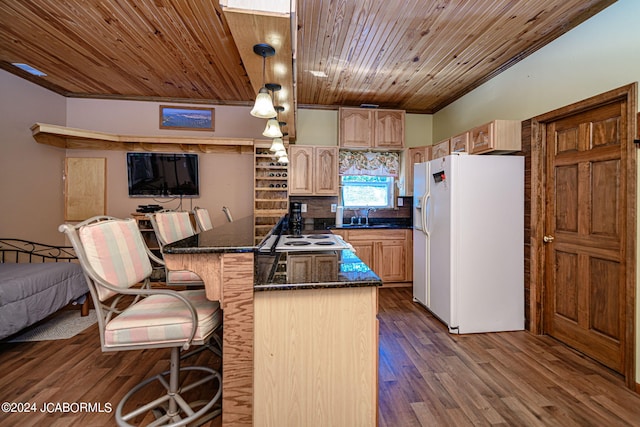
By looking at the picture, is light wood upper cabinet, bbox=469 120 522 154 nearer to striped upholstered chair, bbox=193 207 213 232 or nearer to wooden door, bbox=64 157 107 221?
striped upholstered chair, bbox=193 207 213 232

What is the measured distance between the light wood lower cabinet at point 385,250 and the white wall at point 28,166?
3839 millimetres

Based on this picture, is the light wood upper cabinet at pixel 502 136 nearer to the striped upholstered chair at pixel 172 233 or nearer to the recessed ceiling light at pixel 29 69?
the striped upholstered chair at pixel 172 233

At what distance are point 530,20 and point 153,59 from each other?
3.55m

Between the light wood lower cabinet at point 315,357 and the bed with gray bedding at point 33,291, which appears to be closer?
the light wood lower cabinet at point 315,357

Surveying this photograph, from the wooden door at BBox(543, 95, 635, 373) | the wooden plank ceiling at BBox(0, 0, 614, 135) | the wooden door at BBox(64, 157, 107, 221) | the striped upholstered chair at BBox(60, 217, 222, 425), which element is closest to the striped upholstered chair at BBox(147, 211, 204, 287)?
the striped upholstered chair at BBox(60, 217, 222, 425)

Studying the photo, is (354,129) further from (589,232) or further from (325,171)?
(589,232)

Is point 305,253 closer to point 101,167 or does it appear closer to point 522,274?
point 522,274

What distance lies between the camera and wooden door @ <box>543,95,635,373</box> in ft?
7.03

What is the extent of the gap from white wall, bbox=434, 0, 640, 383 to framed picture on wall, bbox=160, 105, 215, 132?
12.3 ft

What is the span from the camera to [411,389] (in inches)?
77.2

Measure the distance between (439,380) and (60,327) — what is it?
11.5 ft

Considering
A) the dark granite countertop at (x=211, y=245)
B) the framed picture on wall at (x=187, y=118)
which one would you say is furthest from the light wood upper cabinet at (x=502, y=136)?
the framed picture on wall at (x=187, y=118)

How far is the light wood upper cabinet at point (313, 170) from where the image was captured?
4.35 m

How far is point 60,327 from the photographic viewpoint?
2.91 metres
